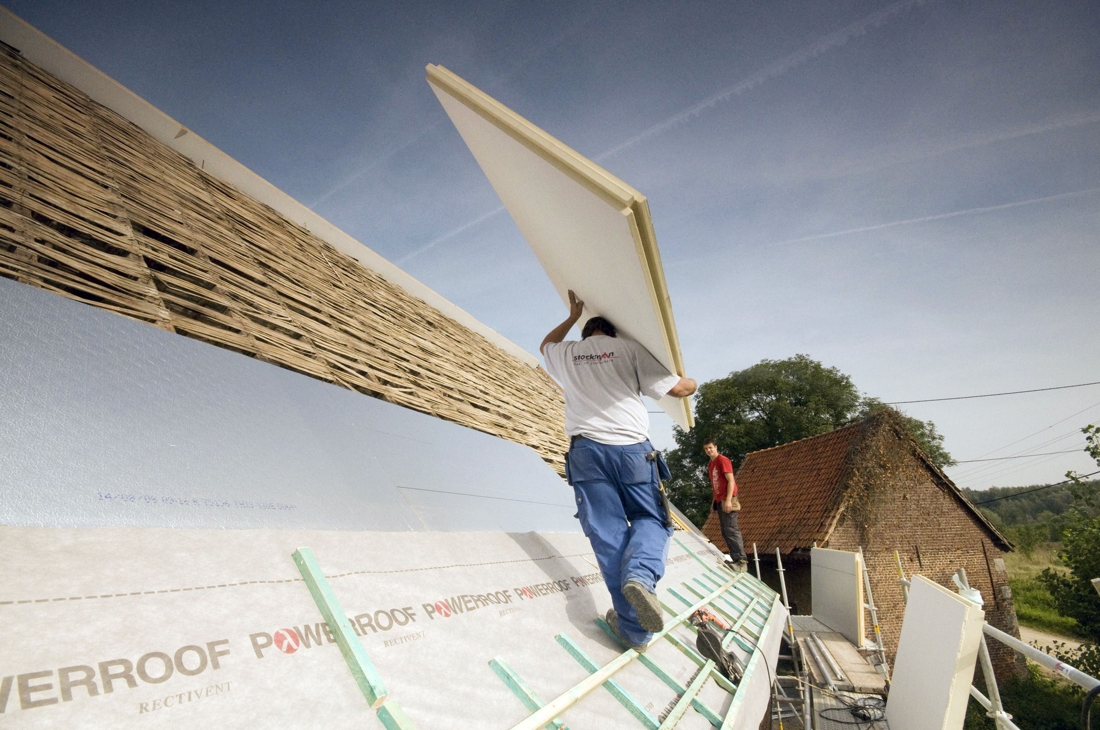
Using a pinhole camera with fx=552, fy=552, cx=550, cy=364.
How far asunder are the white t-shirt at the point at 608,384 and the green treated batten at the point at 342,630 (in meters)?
1.22

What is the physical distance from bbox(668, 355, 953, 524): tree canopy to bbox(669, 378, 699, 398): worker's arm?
22517mm

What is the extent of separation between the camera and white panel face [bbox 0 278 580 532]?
110cm

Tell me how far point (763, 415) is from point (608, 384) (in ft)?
82.3

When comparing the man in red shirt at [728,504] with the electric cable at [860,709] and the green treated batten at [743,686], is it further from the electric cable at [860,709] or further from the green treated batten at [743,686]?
the green treated batten at [743,686]

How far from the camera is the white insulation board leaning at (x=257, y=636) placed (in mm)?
831

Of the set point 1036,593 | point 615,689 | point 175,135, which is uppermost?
point 175,135

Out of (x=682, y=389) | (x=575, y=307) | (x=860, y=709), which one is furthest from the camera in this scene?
(x=860, y=709)

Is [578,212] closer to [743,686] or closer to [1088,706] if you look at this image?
[743,686]

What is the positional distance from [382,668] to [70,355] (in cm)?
105

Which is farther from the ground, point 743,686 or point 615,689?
point 615,689

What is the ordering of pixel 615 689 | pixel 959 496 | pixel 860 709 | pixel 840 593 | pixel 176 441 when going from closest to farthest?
1. pixel 176 441
2. pixel 615 689
3. pixel 860 709
4. pixel 840 593
5. pixel 959 496

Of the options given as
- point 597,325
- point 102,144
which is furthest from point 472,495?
point 102,144

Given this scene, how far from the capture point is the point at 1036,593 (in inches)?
1029

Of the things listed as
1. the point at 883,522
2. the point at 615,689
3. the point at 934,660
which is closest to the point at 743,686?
the point at 615,689
